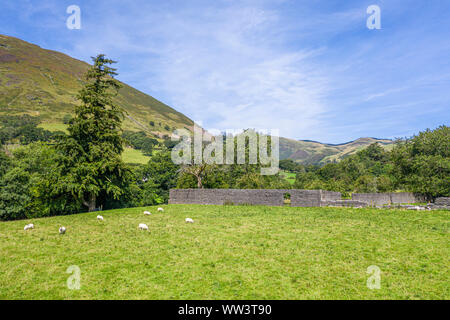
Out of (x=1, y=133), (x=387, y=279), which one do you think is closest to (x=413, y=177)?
(x=387, y=279)

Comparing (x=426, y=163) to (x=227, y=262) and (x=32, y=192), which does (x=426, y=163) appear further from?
(x=32, y=192)

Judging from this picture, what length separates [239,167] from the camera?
53875 millimetres

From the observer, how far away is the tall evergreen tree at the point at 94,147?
21297 mm

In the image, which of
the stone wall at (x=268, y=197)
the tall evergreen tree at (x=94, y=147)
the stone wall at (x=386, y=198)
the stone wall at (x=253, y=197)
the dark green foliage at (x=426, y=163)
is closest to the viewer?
the tall evergreen tree at (x=94, y=147)

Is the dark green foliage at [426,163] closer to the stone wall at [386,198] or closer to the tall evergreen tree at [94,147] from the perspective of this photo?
the stone wall at [386,198]

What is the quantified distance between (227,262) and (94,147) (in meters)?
18.8

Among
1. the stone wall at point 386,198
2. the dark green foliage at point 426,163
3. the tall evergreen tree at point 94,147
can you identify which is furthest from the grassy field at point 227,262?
the dark green foliage at point 426,163

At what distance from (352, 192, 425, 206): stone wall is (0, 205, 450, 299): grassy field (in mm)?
18019

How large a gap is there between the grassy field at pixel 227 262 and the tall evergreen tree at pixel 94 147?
30.0 ft

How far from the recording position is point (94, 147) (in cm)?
2208

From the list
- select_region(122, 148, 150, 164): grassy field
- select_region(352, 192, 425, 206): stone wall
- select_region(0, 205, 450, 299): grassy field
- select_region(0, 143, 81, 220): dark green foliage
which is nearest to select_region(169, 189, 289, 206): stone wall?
select_region(0, 143, 81, 220): dark green foliage

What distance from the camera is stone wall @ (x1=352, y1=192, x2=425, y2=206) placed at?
29.4 metres

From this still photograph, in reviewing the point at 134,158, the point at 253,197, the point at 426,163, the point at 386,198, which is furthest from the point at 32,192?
the point at 134,158
